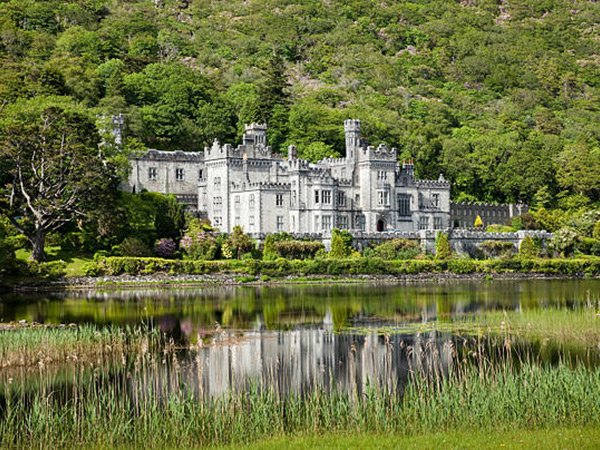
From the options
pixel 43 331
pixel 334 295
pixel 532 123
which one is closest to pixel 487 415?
pixel 43 331

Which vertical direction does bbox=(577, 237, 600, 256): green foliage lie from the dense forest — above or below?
below

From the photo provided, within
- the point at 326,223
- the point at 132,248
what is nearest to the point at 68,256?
the point at 132,248

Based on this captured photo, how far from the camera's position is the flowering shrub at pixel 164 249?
64.9 meters

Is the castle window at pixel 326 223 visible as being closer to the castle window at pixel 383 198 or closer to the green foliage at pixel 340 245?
the green foliage at pixel 340 245

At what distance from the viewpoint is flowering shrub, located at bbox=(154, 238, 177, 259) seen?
64.9 metres

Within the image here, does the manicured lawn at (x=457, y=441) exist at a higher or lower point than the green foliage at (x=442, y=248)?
lower

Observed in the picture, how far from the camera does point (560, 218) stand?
89.2 meters

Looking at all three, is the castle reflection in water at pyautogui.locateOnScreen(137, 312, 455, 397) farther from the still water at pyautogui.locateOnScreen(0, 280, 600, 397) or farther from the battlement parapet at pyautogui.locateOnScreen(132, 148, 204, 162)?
the battlement parapet at pyautogui.locateOnScreen(132, 148, 204, 162)

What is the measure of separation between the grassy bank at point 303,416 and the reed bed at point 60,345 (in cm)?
583

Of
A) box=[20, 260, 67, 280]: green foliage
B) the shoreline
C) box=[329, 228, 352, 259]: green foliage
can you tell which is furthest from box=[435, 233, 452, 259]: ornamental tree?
box=[20, 260, 67, 280]: green foliage

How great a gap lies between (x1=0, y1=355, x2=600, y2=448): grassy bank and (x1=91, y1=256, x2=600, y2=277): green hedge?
127 ft

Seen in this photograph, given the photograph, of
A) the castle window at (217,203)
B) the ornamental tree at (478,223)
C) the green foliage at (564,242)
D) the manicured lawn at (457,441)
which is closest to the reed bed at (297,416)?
the manicured lawn at (457,441)

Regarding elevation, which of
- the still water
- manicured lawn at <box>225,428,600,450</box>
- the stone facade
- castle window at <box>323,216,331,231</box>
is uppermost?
the stone facade

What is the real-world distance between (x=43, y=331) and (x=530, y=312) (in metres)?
20.6
